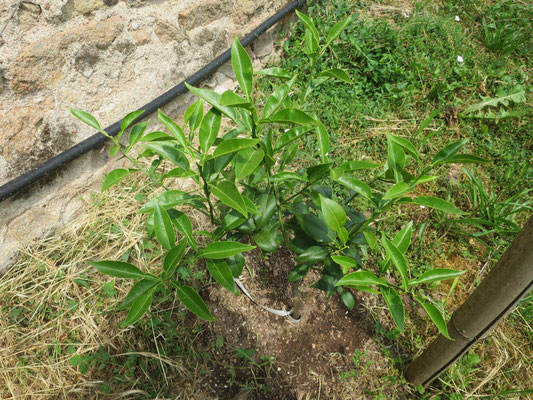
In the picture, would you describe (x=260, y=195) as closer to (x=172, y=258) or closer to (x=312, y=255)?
(x=312, y=255)

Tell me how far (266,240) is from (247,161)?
0.32 meters

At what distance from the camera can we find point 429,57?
2895mm

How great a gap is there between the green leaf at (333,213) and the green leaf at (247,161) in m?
0.20

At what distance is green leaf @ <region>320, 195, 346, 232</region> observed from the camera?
3.16 feet

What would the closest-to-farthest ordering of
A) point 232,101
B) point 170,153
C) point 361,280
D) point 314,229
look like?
1. point 232,101
2. point 361,280
3. point 170,153
4. point 314,229

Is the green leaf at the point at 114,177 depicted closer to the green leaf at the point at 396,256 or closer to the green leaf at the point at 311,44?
the green leaf at the point at 311,44

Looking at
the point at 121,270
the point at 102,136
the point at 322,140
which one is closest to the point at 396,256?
the point at 322,140

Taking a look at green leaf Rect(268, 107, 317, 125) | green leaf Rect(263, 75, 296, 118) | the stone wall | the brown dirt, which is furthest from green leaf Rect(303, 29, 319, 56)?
the stone wall

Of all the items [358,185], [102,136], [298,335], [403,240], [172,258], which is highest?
[358,185]

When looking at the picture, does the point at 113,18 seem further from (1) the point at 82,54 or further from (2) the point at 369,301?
(2) the point at 369,301

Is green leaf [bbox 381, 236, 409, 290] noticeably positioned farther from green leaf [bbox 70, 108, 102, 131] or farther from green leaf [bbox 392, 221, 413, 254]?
green leaf [bbox 70, 108, 102, 131]

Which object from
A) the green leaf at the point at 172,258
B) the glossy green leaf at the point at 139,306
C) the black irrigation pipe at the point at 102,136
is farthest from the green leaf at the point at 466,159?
the black irrigation pipe at the point at 102,136

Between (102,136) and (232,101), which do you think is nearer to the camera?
(232,101)

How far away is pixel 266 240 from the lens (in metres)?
1.15
